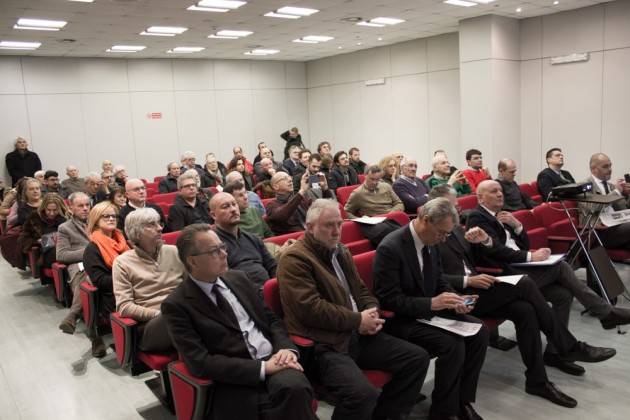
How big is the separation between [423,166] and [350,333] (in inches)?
418

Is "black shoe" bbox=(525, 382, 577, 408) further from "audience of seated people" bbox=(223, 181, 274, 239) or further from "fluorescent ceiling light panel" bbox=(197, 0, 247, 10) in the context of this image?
"fluorescent ceiling light panel" bbox=(197, 0, 247, 10)

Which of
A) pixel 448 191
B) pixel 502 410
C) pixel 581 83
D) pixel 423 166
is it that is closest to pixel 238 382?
pixel 502 410

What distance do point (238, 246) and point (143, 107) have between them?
1070 cm

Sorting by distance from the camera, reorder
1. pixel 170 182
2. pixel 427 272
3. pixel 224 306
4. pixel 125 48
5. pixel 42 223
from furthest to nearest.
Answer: pixel 125 48, pixel 170 182, pixel 42 223, pixel 427 272, pixel 224 306

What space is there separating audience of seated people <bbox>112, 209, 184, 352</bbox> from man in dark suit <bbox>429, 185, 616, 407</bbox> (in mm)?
1803

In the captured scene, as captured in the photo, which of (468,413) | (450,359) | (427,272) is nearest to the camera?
(450,359)

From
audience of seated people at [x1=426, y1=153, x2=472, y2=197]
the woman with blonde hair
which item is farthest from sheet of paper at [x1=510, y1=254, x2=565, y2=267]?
the woman with blonde hair

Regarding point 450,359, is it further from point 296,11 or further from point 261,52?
point 261,52

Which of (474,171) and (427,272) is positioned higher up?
(474,171)

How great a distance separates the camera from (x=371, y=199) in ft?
19.4

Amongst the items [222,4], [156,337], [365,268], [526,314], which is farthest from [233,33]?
[526,314]

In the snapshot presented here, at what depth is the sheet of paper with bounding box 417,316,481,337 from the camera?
9.50ft

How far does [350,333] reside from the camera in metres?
2.75

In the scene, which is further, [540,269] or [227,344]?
[540,269]
